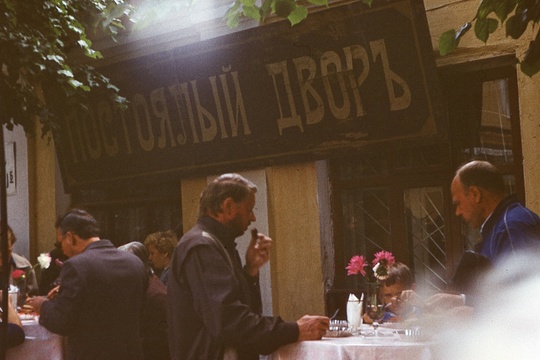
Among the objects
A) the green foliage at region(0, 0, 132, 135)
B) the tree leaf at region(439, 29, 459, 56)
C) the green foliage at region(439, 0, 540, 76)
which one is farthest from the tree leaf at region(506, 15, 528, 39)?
the green foliage at region(0, 0, 132, 135)

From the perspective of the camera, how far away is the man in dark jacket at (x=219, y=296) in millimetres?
3924

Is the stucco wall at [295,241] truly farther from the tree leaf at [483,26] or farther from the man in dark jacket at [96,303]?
the tree leaf at [483,26]

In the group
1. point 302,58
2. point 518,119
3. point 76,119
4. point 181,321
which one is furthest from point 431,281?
point 76,119

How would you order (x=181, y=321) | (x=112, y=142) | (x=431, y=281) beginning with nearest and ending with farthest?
(x=181, y=321)
(x=431, y=281)
(x=112, y=142)

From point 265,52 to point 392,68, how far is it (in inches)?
61.8

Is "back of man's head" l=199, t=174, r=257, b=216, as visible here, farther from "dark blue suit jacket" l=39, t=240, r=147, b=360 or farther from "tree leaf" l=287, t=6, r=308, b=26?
"dark blue suit jacket" l=39, t=240, r=147, b=360

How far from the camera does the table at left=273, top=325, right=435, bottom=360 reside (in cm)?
453

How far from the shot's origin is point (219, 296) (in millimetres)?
3898

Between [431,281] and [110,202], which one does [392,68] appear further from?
[110,202]

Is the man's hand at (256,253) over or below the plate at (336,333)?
over

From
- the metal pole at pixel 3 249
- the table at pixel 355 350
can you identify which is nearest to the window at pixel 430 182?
the table at pixel 355 350

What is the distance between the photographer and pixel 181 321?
13.3 ft

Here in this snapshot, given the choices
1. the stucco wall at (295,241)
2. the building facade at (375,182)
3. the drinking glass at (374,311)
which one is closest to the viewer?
the drinking glass at (374,311)

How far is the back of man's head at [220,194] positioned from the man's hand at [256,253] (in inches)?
12.3
